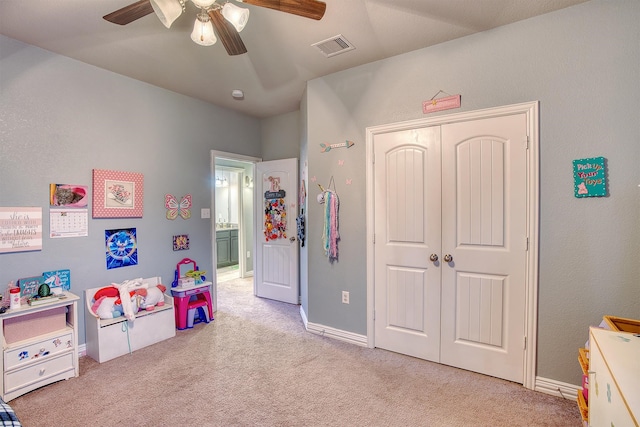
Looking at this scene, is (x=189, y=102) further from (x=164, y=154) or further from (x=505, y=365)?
(x=505, y=365)

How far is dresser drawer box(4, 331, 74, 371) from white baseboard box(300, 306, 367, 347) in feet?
6.48

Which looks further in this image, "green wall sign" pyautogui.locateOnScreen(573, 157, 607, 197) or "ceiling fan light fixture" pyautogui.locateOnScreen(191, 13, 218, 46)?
"green wall sign" pyautogui.locateOnScreen(573, 157, 607, 197)

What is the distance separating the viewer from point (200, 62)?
271 cm

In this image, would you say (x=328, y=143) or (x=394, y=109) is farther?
(x=328, y=143)

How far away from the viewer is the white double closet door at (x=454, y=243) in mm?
2209

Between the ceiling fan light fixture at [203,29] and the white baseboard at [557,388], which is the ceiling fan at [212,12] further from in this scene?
the white baseboard at [557,388]

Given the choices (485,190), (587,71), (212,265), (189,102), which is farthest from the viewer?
(212,265)

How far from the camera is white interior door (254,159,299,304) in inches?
161

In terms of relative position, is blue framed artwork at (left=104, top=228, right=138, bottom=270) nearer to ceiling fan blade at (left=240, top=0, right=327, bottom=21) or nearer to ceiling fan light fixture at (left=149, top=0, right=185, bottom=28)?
ceiling fan light fixture at (left=149, top=0, right=185, bottom=28)

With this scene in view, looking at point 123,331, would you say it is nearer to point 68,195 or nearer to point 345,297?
point 68,195

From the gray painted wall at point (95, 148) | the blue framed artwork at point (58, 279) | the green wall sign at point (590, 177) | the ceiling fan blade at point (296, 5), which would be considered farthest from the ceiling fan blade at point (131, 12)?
the green wall sign at point (590, 177)

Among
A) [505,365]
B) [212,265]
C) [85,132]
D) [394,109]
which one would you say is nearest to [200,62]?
[85,132]

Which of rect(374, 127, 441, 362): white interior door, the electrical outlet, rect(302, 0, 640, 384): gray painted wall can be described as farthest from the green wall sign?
the electrical outlet

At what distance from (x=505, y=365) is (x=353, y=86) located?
101 inches
